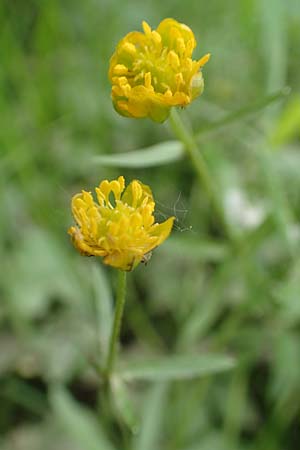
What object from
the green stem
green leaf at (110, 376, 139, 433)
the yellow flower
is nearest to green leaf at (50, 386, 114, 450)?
green leaf at (110, 376, 139, 433)

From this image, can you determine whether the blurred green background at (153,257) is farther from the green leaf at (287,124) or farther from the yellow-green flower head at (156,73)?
the yellow-green flower head at (156,73)

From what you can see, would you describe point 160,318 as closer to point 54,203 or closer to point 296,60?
point 54,203

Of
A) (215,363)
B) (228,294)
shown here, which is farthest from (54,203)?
(215,363)

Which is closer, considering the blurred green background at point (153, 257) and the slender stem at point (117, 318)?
the slender stem at point (117, 318)

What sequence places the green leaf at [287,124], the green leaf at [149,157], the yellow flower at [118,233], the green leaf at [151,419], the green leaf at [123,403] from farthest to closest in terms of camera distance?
1. the green leaf at [287,124]
2. the green leaf at [151,419]
3. the green leaf at [149,157]
4. the green leaf at [123,403]
5. the yellow flower at [118,233]

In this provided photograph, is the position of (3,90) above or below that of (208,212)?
above

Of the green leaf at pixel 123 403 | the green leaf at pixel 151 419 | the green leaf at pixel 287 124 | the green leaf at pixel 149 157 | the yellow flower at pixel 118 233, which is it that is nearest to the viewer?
the yellow flower at pixel 118 233

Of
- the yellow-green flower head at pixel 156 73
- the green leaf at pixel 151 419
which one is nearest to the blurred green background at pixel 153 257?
the green leaf at pixel 151 419
